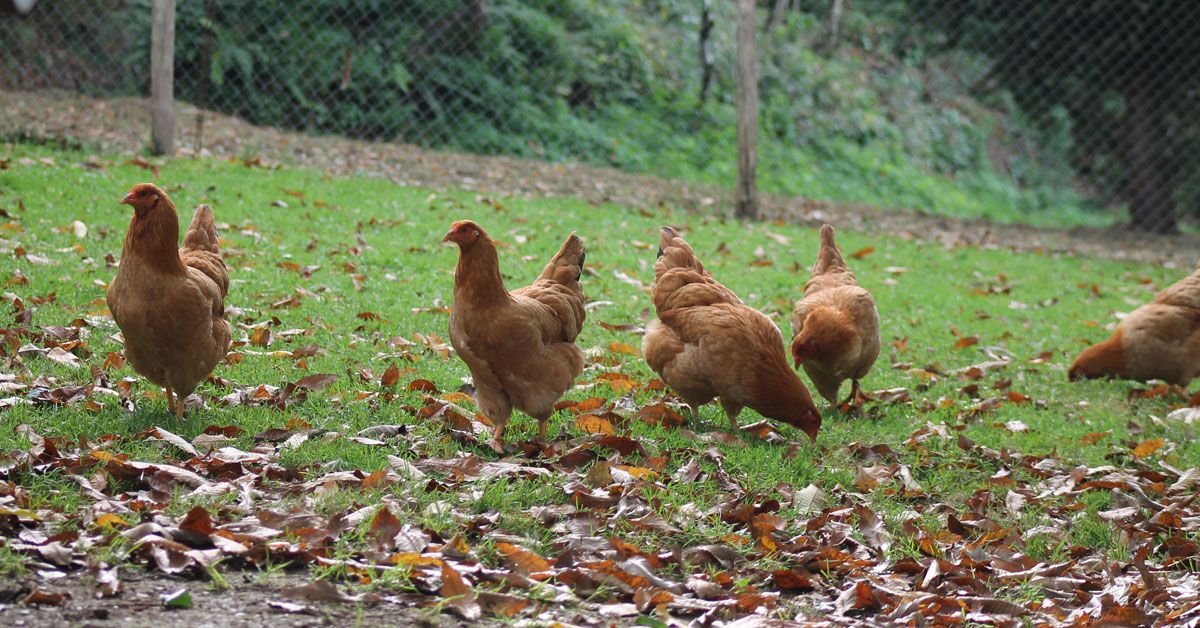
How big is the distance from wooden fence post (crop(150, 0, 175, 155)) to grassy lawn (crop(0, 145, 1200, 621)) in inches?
47.7

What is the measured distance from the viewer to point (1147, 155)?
53.3 ft

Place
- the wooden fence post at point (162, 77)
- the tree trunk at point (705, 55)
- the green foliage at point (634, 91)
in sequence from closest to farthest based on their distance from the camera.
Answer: the wooden fence post at point (162, 77), the green foliage at point (634, 91), the tree trunk at point (705, 55)

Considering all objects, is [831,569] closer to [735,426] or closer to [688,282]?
[735,426]

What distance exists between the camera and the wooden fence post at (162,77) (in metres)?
11.1

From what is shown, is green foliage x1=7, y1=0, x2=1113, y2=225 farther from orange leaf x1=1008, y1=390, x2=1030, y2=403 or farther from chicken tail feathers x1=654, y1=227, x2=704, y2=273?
orange leaf x1=1008, y1=390, x2=1030, y2=403

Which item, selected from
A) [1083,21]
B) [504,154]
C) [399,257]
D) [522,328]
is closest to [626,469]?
[522,328]

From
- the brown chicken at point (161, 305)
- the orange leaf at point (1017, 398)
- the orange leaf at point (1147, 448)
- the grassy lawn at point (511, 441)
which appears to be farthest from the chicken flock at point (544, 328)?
the orange leaf at point (1147, 448)

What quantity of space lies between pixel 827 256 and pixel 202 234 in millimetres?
4328

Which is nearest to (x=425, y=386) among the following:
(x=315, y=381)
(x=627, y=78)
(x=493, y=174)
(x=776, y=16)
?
(x=315, y=381)

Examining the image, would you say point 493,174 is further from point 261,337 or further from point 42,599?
point 42,599

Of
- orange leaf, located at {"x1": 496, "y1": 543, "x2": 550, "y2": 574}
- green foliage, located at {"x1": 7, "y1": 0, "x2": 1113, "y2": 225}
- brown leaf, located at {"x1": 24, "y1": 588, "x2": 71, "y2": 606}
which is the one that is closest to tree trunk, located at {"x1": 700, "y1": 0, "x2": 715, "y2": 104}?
green foliage, located at {"x1": 7, "y1": 0, "x2": 1113, "y2": 225}

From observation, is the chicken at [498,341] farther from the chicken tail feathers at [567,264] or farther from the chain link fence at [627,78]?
the chain link fence at [627,78]

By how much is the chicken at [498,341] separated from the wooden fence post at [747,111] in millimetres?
8398

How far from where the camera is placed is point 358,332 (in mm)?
6961
